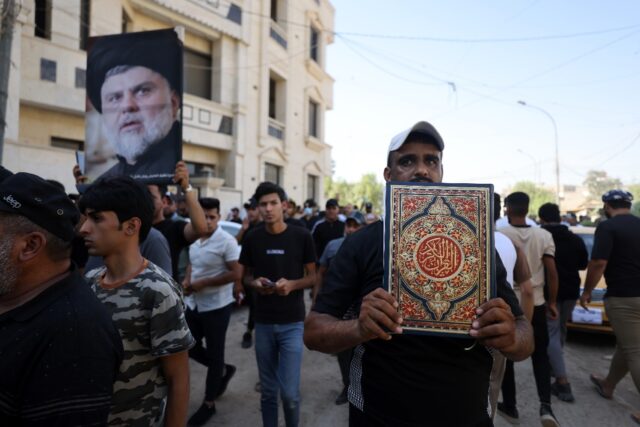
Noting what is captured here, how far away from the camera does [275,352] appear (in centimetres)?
368

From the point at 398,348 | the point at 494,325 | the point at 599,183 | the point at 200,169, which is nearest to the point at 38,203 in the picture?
the point at 398,348

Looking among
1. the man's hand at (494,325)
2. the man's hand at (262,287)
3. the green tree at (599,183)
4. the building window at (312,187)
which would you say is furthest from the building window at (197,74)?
the green tree at (599,183)

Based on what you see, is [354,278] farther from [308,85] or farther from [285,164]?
[308,85]

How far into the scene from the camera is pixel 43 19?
12617mm

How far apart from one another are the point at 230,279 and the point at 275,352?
984 mm

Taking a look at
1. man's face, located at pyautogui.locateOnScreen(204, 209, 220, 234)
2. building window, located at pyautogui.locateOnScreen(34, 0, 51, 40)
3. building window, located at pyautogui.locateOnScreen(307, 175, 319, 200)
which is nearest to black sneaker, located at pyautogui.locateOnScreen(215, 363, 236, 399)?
man's face, located at pyautogui.locateOnScreen(204, 209, 220, 234)

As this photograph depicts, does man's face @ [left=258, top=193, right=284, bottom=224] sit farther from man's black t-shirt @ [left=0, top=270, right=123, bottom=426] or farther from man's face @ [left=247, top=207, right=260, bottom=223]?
man's face @ [left=247, top=207, right=260, bottom=223]

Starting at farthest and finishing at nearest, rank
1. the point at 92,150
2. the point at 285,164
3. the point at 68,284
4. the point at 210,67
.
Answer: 1. the point at 285,164
2. the point at 210,67
3. the point at 92,150
4. the point at 68,284

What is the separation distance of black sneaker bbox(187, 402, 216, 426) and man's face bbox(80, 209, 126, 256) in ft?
8.45

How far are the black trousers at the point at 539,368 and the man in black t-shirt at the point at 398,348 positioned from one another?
9.56ft

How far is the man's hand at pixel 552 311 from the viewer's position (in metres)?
4.61

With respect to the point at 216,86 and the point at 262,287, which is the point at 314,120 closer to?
the point at 216,86

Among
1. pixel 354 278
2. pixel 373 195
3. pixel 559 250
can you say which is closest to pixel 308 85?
pixel 559 250

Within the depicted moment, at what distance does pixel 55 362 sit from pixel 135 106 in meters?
3.19
